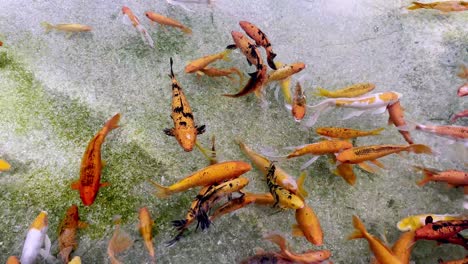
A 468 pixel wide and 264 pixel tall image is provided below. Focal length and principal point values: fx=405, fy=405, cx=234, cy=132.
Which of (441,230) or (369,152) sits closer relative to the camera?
(441,230)

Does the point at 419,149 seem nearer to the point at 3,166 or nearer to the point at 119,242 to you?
the point at 119,242

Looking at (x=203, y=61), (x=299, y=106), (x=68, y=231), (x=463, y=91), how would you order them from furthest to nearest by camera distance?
(x=203, y=61), (x=463, y=91), (x=299, y=106), (x=68, y=231)

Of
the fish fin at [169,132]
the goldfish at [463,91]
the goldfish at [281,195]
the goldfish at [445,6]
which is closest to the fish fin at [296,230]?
the goldfish at [281,195]

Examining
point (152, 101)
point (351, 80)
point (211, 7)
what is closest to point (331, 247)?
point (351, 80)

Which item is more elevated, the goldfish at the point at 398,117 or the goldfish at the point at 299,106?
the goldfish at the point at 398,117

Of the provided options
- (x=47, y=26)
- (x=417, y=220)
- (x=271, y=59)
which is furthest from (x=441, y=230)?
(x=47, y=26)

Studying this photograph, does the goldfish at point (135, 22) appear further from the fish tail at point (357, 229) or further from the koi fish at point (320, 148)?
the fish tail at point (357, 229)

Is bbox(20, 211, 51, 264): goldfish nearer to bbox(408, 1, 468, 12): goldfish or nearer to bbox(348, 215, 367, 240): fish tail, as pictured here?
bbox(348, 215, 367, 240): fish tail
